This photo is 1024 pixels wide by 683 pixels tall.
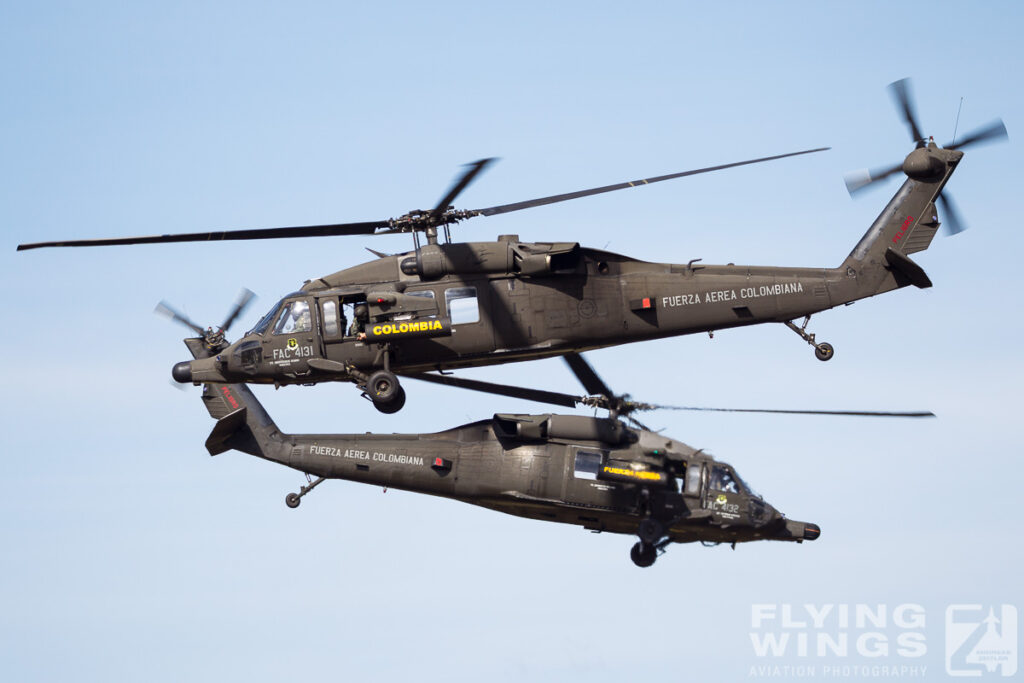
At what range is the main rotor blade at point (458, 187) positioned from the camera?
27578 millimetres

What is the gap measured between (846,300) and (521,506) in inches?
390

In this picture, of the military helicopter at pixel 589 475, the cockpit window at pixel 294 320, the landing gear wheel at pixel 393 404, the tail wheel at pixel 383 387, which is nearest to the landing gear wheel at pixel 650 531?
the military helicopter at pixel 589 475

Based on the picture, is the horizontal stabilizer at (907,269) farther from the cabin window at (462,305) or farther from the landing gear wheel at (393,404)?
the landing gear wheel at (393,404)

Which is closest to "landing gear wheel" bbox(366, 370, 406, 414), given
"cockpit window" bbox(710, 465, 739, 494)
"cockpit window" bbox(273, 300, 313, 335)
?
"cockpit window" bbox(273, 300, 313, 335)

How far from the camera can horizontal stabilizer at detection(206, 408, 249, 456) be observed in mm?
39656

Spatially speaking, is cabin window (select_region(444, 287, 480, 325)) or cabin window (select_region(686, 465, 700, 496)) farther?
cabin window (select_region(686, 465, 700, 496))

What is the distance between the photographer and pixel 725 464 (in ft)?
116

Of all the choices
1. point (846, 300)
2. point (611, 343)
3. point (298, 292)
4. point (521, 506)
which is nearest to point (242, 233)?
point (298, 292)

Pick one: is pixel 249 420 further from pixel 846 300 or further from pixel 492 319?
pixel 846 300

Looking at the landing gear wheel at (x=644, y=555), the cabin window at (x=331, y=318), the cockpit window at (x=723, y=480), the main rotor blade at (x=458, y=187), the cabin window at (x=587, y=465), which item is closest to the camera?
the main rotor blade at (x=458, y=187)

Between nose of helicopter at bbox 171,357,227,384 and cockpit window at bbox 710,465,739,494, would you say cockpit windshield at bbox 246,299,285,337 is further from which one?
cockpit window at bbox 710,465,739,494

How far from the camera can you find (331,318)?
31891 millimetres

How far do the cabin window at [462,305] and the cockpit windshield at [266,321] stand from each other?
3977mm

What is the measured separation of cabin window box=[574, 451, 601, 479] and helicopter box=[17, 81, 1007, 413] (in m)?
4.59
